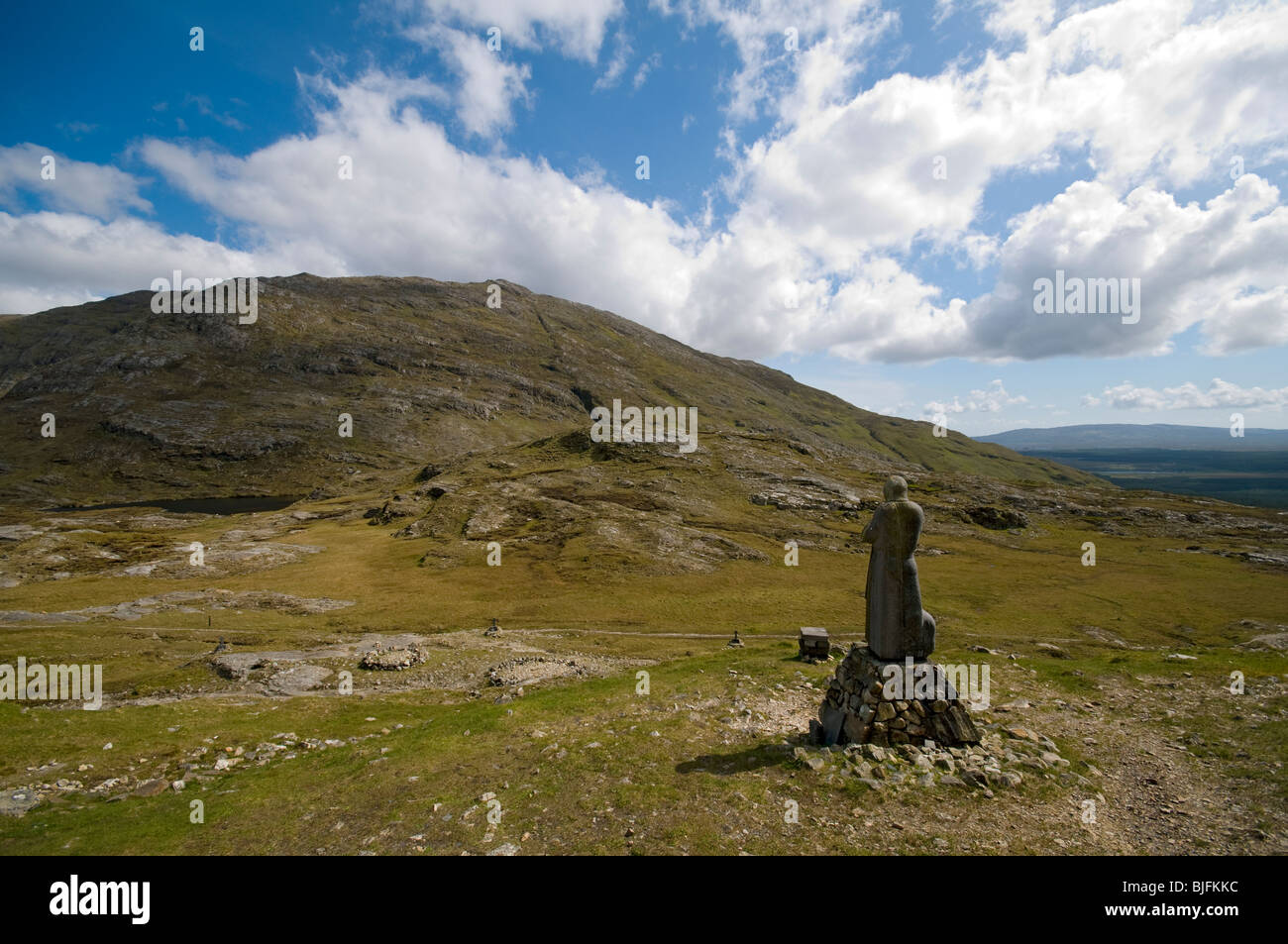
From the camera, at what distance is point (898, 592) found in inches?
743

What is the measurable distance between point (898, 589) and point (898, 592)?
10 centimetres

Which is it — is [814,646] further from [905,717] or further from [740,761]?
[740,761]

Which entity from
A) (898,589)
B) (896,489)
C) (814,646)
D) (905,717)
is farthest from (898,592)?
(814,646)

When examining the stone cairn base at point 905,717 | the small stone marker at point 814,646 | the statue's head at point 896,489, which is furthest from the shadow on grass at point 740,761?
the small stone marker at point 814,646

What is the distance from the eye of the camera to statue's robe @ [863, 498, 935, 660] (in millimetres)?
18625

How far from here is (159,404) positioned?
7466 inches

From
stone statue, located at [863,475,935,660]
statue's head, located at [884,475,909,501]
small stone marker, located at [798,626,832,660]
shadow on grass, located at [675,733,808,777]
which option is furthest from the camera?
small stone marker, located at [798,626,832,660]

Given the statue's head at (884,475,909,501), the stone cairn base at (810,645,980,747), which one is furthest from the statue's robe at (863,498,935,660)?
the stone cairn base at (810,645,980,747)

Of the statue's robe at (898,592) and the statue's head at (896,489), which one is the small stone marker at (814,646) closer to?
the statue's robe at (898,592)

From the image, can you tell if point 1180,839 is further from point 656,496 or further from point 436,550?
point 656,496

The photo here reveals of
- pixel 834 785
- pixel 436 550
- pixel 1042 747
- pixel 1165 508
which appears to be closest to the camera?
pixel 834 785

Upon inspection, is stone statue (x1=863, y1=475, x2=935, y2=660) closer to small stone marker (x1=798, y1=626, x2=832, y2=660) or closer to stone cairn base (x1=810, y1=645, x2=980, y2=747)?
stone cairn base (x1=810, y1=645, x2=980, y2=747)
